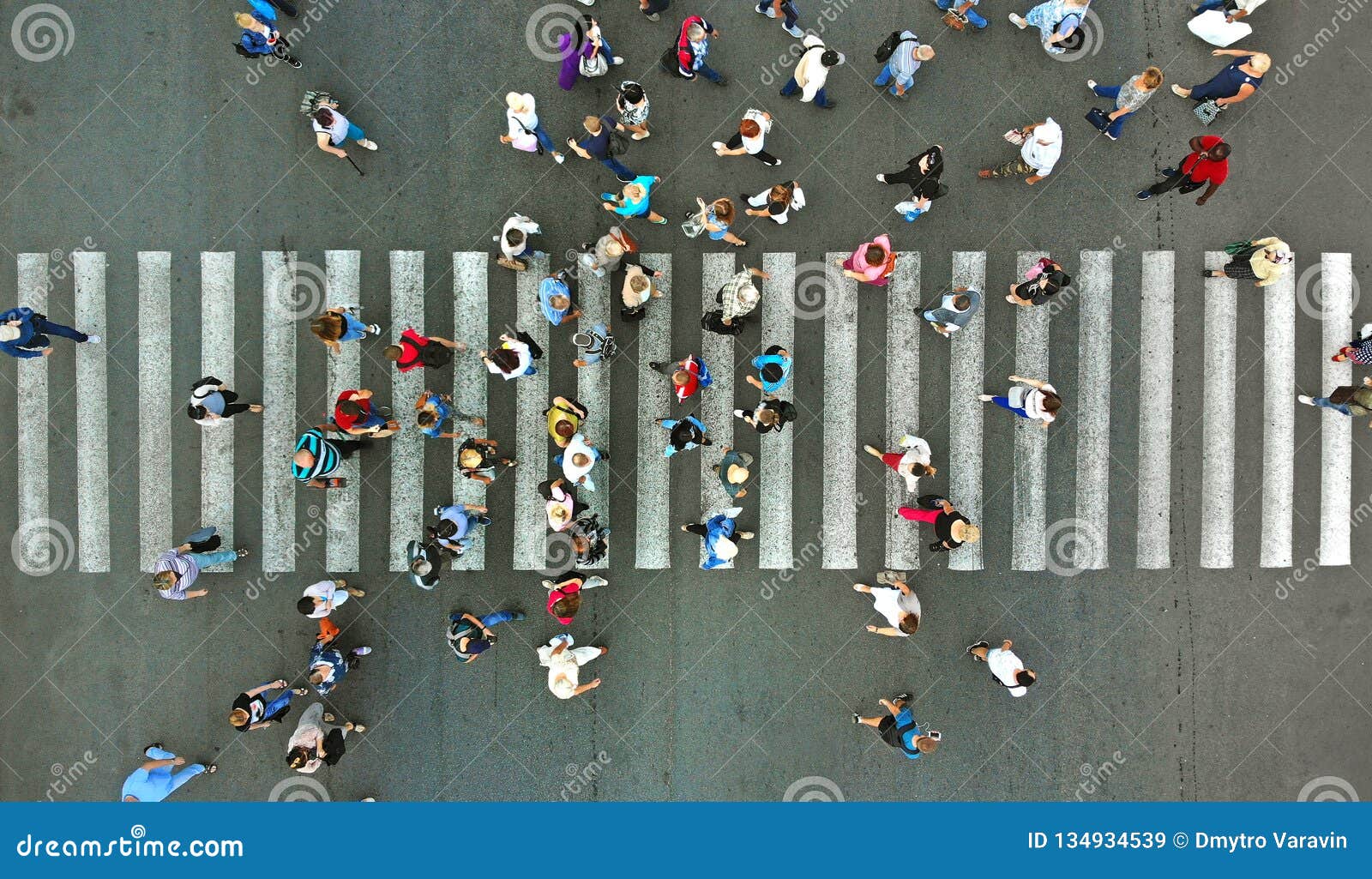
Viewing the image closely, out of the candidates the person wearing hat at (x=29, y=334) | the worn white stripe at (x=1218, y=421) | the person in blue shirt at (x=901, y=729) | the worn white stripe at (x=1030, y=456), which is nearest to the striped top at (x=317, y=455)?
the person wearing hat at (x=29, y=334)

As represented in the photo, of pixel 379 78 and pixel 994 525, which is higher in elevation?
pixel 379 78

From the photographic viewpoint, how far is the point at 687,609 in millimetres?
9039

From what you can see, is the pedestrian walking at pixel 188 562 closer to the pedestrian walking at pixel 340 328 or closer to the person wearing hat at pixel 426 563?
the person wearing hat at pixel 426 563

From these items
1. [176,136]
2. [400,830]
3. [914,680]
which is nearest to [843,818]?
[914,680]

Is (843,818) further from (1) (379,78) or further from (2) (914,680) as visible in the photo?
(1) (379,78)

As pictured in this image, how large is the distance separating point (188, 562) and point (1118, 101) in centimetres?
1334

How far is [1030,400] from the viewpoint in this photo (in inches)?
313

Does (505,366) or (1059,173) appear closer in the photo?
(505,366)

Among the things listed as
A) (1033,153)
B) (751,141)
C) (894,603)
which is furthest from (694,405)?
(1033,153)

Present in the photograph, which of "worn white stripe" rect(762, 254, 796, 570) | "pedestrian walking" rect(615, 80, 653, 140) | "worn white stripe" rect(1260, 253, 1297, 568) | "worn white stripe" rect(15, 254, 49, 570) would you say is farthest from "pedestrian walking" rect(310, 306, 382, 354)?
"worn white stripe" rect(1260, 253, 1297, 568)

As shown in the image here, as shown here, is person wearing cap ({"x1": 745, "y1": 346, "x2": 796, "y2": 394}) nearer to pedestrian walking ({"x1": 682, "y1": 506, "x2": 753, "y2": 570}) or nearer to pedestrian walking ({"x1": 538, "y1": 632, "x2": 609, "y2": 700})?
→ pedestrian walking ({"x1": 682, "y1": 506, "x2": 753, "y2": 570})

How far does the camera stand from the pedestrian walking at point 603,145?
747 centimetres

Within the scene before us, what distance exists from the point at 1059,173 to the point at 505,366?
25.6ft

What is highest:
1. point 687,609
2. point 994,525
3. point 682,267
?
point 682,267
